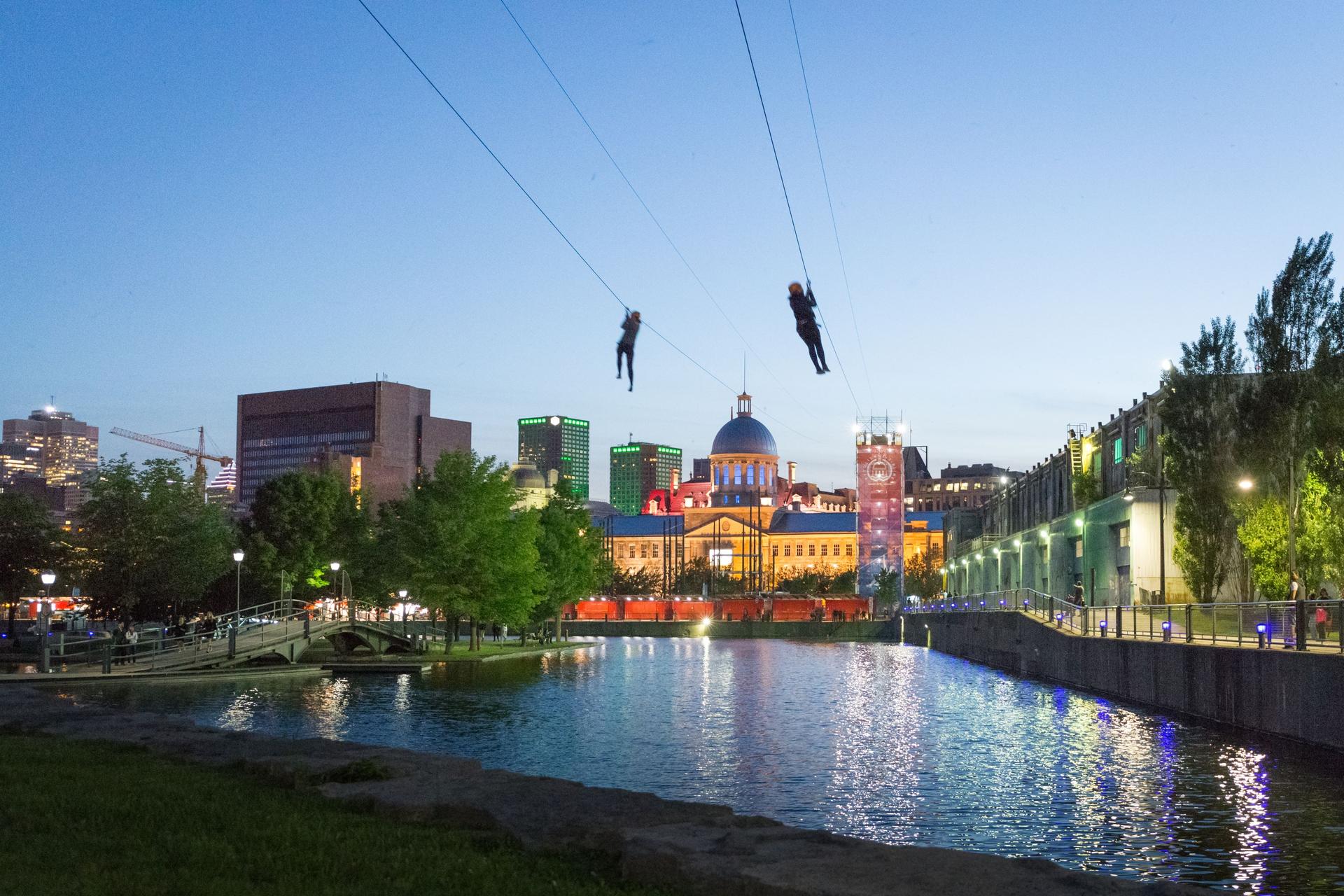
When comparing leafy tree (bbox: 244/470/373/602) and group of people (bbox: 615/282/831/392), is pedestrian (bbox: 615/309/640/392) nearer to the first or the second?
group of people (bbox: 615/282/831/392)

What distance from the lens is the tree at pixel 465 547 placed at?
2680 inches

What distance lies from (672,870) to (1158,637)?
36.1m

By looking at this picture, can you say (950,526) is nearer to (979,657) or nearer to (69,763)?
(979,657)

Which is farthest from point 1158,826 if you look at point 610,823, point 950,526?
point 950,526

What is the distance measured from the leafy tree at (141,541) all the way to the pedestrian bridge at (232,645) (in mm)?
4641

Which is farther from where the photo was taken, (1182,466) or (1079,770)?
(1182,466)

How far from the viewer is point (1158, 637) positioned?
43188mm

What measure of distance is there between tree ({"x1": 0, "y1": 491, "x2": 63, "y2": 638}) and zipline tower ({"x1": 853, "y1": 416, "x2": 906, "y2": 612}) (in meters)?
84.5

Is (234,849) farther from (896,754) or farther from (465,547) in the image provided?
(465,547)

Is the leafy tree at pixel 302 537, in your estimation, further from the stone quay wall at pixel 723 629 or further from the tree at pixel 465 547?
the stone quay wall at pixel 723 629

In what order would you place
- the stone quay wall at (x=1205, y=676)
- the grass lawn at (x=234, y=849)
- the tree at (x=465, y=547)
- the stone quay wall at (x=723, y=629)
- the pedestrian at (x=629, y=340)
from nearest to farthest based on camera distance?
1. the grass lawn at (x=234, y=849)
2. the pedestrian at (x=629, y=340)
3. the stone quay wall at (x=1205, y=676)
4. the tree at (x=465, y=547)
5. the stone quay wall at (x=723, y=629)

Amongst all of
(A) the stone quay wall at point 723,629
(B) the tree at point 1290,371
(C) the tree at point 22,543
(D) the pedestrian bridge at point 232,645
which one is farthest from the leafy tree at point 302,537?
(B) the tree at point 1290,371

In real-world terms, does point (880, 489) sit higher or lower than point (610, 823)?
higher

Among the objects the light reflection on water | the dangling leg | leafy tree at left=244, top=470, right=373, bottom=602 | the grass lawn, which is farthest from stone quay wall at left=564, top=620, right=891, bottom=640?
the grass lawn
